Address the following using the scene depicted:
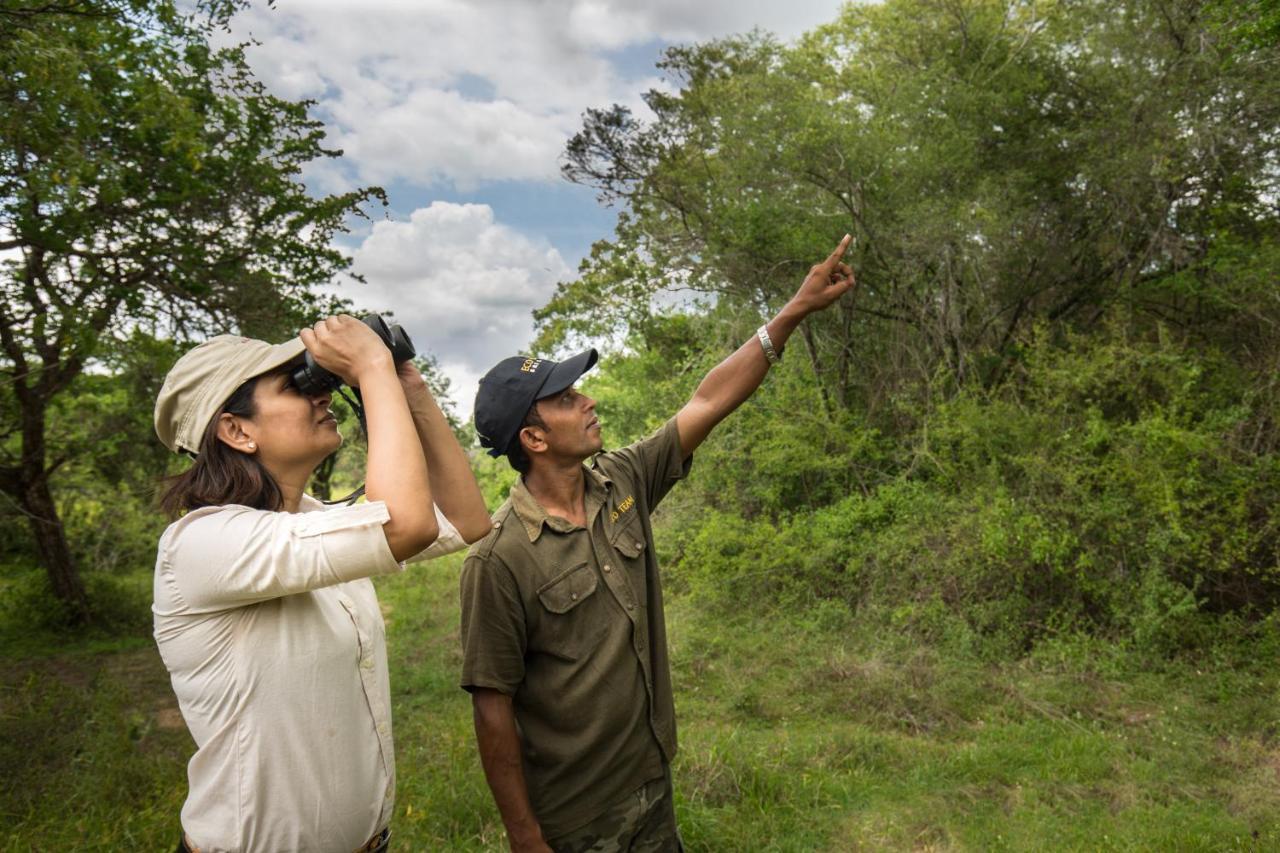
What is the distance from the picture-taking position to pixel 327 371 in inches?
62.9

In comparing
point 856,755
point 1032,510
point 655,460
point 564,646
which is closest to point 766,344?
point 655,460

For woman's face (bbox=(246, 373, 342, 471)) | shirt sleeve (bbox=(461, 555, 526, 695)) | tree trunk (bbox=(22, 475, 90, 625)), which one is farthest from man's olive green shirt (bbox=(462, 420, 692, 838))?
tree trunk (bbox=(22, 475, 90, 625))

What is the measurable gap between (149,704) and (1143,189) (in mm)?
10356

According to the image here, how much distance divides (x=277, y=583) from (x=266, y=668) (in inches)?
7.6

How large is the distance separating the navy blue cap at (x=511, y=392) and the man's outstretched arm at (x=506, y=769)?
2.31ft

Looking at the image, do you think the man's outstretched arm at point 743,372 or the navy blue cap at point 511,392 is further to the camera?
the man's outstretched arm at point 743,372

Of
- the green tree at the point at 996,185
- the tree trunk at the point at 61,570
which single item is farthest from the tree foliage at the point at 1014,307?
the tree trunk at the point at 61,570

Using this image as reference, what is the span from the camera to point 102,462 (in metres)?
12.0

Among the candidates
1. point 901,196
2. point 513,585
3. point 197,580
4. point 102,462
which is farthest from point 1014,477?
point 102,462

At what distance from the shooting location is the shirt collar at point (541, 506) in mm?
2273

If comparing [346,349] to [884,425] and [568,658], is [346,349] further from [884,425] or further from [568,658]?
[884,425]

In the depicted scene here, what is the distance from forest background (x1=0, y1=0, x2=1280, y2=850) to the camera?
4867mm

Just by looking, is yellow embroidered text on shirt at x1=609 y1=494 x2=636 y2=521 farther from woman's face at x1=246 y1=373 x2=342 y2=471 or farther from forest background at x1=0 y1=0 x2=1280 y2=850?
forest background at x1=0 y1=0 x2=1280 y2=850

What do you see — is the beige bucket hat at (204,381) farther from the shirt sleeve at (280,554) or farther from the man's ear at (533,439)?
the man's ear at (533,439)
